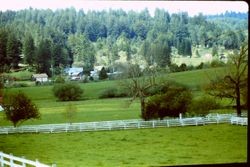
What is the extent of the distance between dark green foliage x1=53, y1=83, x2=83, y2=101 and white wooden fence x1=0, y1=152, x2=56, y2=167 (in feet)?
2.02

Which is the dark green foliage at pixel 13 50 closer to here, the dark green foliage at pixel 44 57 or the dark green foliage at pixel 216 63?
the dark green foliage at pixel 44 57

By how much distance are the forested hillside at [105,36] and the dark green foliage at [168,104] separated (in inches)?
11.6

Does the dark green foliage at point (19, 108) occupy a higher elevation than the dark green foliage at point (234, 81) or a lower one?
lower

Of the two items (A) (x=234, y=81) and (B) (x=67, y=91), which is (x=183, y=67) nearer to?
(A) (x=234, y=81)

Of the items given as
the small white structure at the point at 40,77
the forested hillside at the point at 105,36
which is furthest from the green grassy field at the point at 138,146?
the forested hillside at the point at 105,36

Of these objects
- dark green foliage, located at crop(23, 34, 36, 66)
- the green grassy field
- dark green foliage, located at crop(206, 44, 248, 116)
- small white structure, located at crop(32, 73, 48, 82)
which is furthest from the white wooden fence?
dark green foliage, located at crop(206, 44, 248, 116)

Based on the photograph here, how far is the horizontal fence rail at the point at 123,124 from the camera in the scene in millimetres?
4914

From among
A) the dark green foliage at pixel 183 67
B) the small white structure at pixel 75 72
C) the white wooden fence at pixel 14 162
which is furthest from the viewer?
the dark green foliage at pixel 183 67

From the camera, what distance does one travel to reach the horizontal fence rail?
193 inches

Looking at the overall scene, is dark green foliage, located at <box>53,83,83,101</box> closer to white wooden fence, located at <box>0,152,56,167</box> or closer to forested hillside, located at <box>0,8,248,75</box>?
forested hillside, located at <box>0,8,248,75</box>

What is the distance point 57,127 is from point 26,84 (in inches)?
19.1

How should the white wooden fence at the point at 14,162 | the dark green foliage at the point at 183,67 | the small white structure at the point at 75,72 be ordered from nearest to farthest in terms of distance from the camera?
the white wooden fence at the point at 14,162, the small white structure at the point at 75,72, the dark green foliage at the point at 183,67

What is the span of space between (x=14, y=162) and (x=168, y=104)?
4.94 ft

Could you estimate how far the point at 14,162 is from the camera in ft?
16.0
